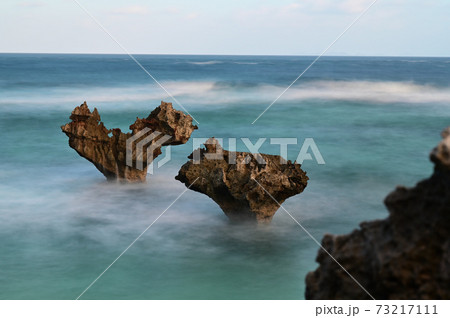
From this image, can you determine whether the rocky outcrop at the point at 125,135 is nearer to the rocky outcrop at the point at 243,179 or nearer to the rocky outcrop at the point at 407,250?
the rocky outcrop at the point at 243,179

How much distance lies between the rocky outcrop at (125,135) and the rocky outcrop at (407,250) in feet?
19.9

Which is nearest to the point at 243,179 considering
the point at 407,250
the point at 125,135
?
the point at 125,135

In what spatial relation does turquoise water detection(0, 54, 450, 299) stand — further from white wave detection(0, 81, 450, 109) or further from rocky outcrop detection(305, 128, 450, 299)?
white wave detection(0, 81, 450, 109)

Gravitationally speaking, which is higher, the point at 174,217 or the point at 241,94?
the point at 241,94

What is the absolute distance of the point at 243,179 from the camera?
736 centimetres

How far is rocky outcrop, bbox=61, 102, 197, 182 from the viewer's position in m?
9.20

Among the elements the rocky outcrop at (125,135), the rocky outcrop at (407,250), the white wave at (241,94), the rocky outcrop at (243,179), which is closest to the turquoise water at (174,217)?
the rocky outcrop at (243,179)

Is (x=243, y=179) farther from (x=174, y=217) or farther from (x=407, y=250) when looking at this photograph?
(x=407, y=250)

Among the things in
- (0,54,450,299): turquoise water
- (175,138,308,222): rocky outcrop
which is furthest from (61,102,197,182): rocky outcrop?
(175,138,308,222): rocky outcrop

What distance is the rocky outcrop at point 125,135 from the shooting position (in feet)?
30.2

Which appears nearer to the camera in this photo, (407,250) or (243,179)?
(407,250)

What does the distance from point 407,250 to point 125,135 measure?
22.0ft

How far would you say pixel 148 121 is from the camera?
9.27m

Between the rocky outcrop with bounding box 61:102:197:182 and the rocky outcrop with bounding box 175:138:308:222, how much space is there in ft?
5.08
